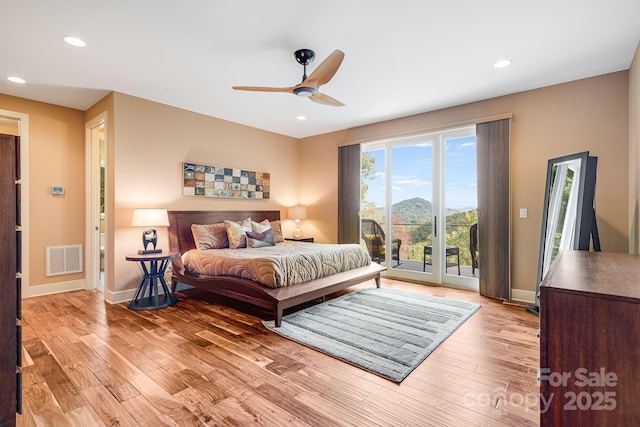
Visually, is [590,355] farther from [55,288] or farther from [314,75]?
[55,288]

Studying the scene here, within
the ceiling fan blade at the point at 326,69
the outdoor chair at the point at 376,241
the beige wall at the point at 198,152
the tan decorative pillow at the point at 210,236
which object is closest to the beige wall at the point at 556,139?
the beige wall at the point at 198,152

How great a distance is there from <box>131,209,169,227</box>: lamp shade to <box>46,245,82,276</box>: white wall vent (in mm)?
1389

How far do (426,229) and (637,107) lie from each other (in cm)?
267

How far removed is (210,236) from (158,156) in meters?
1.33

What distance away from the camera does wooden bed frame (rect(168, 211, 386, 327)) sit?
309 centimetres

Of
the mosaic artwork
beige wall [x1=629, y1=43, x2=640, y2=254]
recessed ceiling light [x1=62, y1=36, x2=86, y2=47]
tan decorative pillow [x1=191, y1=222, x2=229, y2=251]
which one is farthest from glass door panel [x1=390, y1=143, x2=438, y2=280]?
recessed ceiling light [x1=62, y1=36, x2=86, y2=47]

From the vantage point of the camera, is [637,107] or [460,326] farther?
[460,326]

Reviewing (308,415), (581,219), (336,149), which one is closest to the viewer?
(308,415)

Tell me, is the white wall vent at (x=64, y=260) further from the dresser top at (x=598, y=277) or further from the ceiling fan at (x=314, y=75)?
the dresser top at (x=598, y=277)

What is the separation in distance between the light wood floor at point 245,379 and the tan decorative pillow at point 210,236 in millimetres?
1338

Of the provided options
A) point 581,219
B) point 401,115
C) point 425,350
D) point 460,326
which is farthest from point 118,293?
point 581,219

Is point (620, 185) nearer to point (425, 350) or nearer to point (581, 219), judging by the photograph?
point (581, 219)

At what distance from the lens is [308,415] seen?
1.75 meters

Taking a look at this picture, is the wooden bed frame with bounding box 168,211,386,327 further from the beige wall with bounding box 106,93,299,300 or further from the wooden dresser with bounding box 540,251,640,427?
the wooden dresser with bounding box 540,251,640,427
